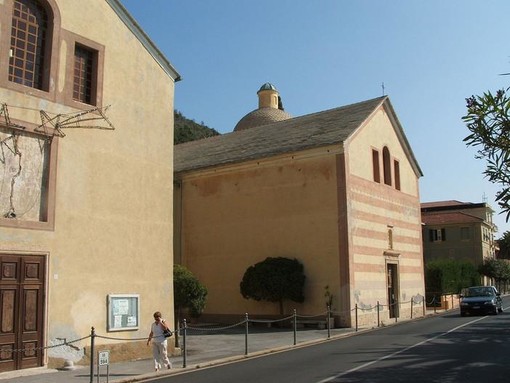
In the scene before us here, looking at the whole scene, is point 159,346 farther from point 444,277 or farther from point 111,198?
point 444,277

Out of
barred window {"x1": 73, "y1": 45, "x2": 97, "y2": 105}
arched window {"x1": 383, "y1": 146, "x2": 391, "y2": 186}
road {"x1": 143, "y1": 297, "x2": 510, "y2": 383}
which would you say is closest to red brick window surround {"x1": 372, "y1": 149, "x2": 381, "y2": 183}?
arched window {"x1": 383, "y1": 146, "x2": 391, "y2": 186}

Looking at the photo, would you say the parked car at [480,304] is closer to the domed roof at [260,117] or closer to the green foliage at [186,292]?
the green foliage at [186,292]

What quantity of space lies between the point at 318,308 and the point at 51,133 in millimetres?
14545

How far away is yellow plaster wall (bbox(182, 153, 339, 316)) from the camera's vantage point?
971 inches

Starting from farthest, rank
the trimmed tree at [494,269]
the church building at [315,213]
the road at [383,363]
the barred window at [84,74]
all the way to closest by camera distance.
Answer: the trimmed tree at [494,269] < the church building at [315,213] < the barred window at [84,74] < the road at [383,363]

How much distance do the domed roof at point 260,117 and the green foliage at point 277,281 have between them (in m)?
21.3

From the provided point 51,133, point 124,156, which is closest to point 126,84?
point 124,156

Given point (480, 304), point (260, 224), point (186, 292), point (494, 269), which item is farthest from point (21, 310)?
point (494, 269)

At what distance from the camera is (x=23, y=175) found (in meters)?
13.5

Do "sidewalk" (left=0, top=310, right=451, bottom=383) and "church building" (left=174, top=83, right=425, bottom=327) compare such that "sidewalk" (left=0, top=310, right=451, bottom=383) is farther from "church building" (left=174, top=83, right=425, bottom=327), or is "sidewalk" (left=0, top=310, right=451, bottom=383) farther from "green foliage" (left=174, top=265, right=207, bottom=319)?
"church building" (left=174, top=83, right=425, bottom=327)

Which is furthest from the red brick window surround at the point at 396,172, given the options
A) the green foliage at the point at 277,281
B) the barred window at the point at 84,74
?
the barred window at the point at 84,74

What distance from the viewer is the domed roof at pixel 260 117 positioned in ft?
147

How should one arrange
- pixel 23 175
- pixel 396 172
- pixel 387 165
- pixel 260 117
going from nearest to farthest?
1. pixel 23 175
2. pixel 387 165
3. pixel 396 172
4. pixel 260 117

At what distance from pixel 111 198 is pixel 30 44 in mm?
4489
